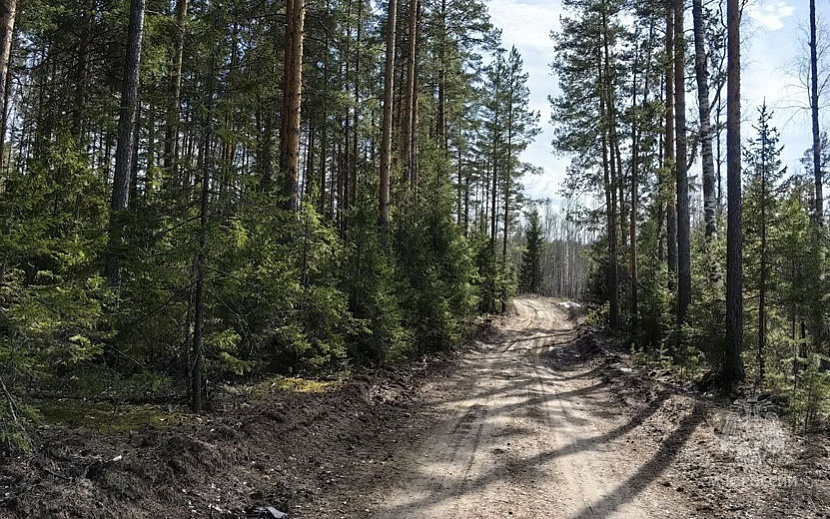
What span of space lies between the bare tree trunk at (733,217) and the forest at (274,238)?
0.05 meters

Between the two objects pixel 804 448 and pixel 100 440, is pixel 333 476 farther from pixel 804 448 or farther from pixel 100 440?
pixel 804 448

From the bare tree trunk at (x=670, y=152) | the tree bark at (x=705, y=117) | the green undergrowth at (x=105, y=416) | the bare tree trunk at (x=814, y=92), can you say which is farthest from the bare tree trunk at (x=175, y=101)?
the bare tree trunk at (x=814, y=92)

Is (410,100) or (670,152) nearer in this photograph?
(670,152)

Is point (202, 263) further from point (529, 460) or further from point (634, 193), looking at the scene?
point (634, 193)

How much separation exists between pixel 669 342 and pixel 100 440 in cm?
1515

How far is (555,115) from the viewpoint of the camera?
26.7 metres

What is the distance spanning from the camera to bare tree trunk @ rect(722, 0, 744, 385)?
34.3ft

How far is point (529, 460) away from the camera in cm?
696

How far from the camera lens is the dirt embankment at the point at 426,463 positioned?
470cm

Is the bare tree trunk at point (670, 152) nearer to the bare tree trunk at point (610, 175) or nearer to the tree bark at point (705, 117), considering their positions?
the tree bark at point (705, 117)

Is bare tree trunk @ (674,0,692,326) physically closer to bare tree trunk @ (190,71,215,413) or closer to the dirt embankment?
the dirt embankment

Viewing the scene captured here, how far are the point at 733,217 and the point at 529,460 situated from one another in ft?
22.5

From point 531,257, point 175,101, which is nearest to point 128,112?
point 175,101

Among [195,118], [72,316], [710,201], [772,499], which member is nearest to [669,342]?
[710,201]
